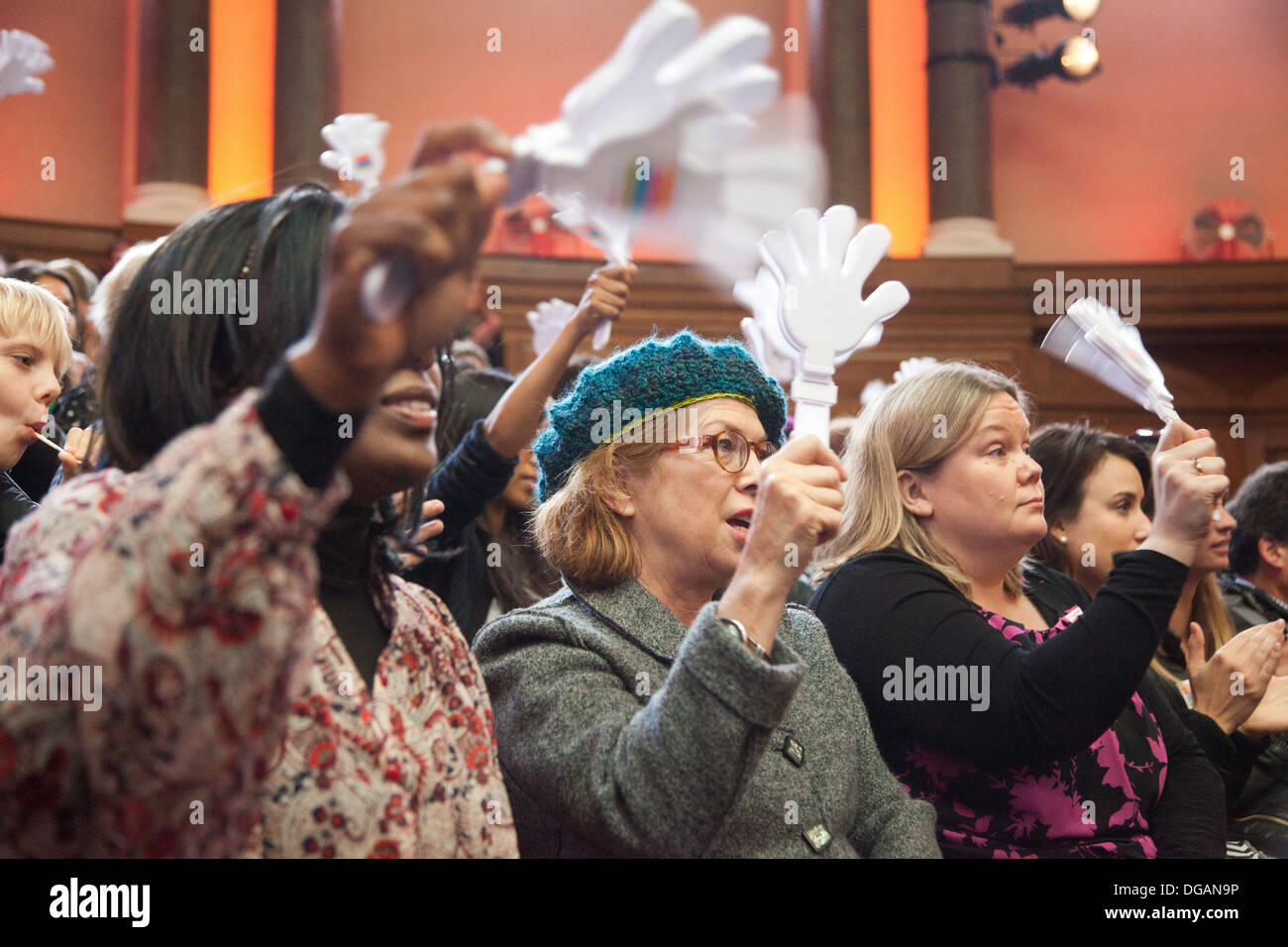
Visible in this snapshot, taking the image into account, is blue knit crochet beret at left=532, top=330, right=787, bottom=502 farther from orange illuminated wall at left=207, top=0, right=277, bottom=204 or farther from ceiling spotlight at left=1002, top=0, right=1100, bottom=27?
ceiling spotlight at left=1002, top=0, right=1100, bottom=27

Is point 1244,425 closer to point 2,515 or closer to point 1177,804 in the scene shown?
point 1177,804

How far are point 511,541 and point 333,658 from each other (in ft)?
4.33

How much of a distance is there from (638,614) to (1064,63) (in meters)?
4.95

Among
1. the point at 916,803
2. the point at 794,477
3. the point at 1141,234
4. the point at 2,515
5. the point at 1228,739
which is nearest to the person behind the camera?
the point at 794,477

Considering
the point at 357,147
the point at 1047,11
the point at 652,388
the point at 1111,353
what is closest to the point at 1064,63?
the point at 1047,11

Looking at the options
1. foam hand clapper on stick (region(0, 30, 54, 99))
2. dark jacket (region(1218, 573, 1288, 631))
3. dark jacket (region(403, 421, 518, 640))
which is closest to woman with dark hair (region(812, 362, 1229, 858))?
dark jacket (region(403, 421, 518, 640))

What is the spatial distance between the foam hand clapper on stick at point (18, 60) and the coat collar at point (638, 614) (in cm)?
170

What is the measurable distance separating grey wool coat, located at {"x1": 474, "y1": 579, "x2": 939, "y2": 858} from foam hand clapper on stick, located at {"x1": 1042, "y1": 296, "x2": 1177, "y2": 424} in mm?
571

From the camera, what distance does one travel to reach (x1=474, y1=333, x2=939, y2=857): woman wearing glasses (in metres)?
1.10

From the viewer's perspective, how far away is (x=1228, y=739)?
197cm

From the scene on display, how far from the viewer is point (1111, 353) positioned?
5.70 ft

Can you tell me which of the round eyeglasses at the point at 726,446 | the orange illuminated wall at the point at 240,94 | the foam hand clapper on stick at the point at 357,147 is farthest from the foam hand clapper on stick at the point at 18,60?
the orange illuminated wall at the point at 240,94

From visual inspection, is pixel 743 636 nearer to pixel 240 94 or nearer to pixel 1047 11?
pixel 240 94
